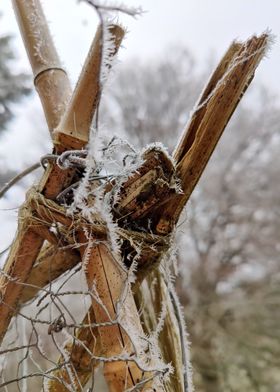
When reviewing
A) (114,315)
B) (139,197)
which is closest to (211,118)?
(139,197)

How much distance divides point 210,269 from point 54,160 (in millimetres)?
3178

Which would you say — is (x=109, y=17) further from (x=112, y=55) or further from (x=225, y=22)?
(x=225, y=22)

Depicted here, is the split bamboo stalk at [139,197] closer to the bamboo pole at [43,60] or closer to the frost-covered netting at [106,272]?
the frost-covered netting at [106,272]

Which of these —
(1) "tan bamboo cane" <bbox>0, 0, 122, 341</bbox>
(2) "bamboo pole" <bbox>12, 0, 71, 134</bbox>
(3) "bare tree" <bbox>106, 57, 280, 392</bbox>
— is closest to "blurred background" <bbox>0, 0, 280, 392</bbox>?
(3) "bare tree" <bbox>106, 57, 280, 392</bbox>

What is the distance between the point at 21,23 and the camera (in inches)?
23.0

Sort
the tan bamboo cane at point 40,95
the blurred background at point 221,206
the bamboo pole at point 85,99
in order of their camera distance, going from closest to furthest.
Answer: the bamboo pole at point 85,99
the tan bamboo cane at point 40,95
the blurred background at point 221,206

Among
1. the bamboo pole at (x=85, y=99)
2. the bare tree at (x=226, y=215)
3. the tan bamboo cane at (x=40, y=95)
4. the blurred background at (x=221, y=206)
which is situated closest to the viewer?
the bamboo pole at (x=85, y=99)

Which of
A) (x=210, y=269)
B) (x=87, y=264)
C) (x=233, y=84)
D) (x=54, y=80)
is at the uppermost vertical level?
(x=210, y=269)

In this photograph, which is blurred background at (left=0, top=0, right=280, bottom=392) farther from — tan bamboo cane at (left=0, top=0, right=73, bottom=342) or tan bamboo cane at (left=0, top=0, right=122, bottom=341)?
tan bamboo cane at (left=0, top=0, right=122, bottom=341)

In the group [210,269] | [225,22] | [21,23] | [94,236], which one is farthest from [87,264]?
[210,269]

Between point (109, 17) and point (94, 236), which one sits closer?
point (109, 17)

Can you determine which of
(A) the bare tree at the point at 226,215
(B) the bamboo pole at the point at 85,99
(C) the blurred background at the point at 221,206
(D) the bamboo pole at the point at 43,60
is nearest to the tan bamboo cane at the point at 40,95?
(D) the bamboo pole at the point at 43,60

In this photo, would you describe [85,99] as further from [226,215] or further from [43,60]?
[226,215]

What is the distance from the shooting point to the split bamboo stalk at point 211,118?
42 centimetres
